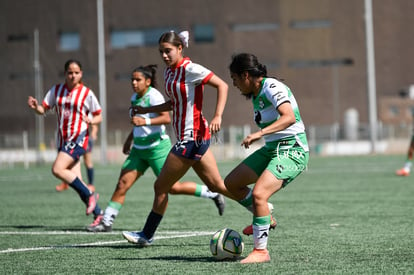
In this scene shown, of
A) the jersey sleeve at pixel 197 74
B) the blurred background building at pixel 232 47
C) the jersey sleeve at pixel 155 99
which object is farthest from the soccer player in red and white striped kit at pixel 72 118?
the blurred background building at pixel 232 47

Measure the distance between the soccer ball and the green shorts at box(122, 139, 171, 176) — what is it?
285 cm

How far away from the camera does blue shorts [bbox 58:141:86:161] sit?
11320 millimetres

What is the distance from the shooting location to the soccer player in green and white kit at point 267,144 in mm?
7324

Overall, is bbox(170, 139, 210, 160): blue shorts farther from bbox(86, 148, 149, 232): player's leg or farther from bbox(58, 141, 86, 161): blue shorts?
bbox(58, 141, 86, 161): blue shorts

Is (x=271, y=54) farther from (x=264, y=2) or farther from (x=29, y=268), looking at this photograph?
(x=29, y=268)

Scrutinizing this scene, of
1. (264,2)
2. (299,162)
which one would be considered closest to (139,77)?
(299,162)

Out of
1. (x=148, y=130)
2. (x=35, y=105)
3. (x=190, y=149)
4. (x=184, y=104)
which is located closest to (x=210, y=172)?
(x=190, y=149)

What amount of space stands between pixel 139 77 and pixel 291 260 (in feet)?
11.9

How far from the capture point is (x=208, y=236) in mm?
9625

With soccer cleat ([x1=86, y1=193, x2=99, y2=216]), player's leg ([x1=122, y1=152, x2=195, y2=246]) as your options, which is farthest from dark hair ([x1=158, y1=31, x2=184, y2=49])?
soccer cleat ([x1=86, y1=193, x2=99, y2=216])

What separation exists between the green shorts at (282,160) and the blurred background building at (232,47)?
1880 inches

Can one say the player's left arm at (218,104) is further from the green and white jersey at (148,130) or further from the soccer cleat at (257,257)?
the green and white jersey at (148,130)

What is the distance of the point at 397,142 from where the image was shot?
159ft

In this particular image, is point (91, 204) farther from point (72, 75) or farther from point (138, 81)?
point (138, 81)
